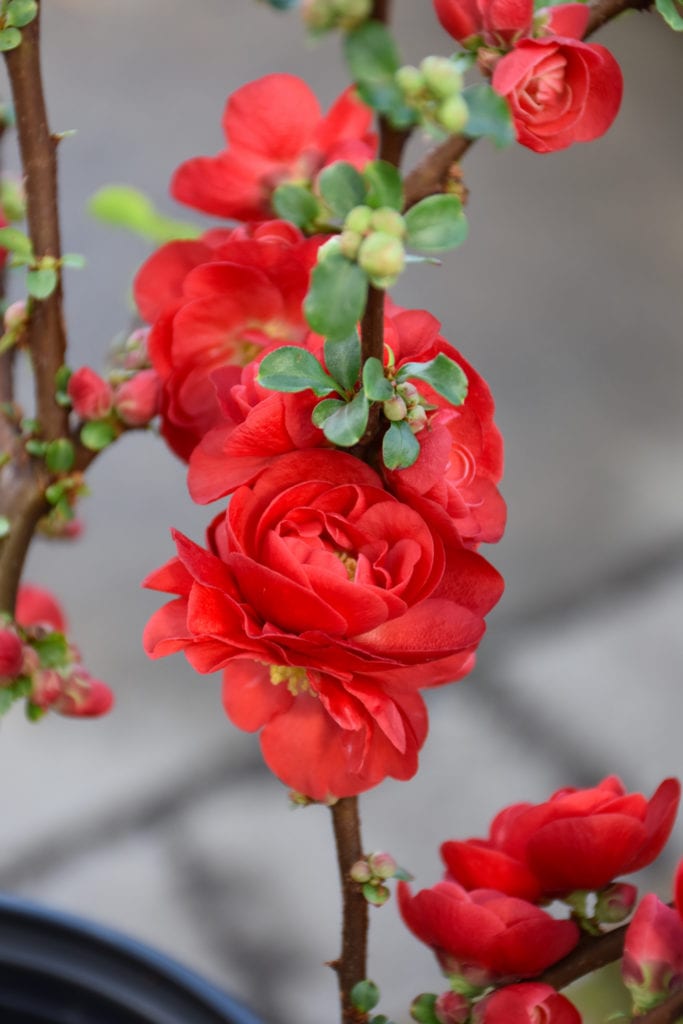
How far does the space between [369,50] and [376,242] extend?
2cm

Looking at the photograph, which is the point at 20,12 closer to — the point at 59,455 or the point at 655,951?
the point at 59,455

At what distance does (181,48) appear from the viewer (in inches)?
48.0

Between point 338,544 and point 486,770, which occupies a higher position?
point 338,544

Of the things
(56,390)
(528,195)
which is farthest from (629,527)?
(56,390)

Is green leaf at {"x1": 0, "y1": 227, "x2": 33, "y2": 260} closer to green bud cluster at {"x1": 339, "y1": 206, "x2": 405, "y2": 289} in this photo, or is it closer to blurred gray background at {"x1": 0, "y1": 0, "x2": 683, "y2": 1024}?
green bud cluster at {"x1": 339, "y1": 206, "x2": 405, "y2": 289}

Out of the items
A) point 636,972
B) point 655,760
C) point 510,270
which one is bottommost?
point 655,760

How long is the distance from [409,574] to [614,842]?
70 mm

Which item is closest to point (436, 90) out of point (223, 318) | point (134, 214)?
point (223, 318)

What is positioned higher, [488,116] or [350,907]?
[488,116]

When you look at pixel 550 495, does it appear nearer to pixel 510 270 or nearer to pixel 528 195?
pixel 510 270

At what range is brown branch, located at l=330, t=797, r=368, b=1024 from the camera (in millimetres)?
Result: 228

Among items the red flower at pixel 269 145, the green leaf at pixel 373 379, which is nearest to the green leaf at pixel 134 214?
the red flower at pixel 269 145

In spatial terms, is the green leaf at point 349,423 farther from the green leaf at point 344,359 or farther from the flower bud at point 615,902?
the flower bud at point 615,902

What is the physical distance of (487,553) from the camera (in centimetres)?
84
